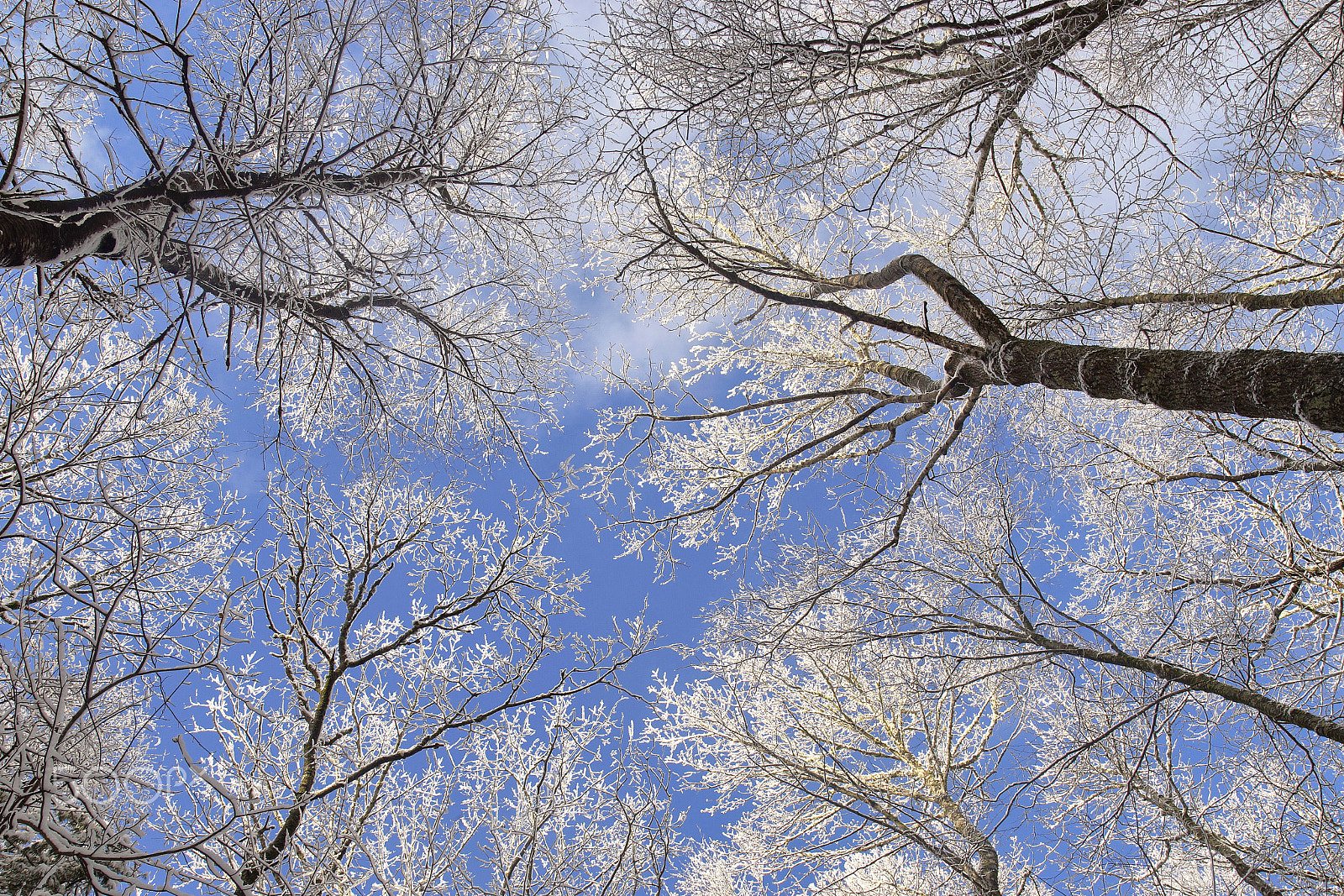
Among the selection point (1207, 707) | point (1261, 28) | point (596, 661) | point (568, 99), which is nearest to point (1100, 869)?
point (1207, 707)

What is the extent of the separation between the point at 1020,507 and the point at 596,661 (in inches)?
148

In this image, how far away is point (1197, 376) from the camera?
3.01 metres

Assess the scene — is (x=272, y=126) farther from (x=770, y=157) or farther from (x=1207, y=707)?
(x=1207, y=707)

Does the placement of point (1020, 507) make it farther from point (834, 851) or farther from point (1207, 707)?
point (834, 851)

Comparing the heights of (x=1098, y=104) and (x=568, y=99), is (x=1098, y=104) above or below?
above

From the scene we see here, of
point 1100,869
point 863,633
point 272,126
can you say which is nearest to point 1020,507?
point 863,633

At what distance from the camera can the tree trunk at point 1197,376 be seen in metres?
2.67

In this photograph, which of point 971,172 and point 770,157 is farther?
point 971,172

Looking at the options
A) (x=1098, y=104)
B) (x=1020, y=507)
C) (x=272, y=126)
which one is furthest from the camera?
(x=1020, y=507)

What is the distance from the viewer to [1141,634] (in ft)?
18.5

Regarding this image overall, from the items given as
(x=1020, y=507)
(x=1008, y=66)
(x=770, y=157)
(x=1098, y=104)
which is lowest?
(x=1020, y=507)

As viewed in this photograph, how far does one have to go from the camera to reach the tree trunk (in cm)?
267

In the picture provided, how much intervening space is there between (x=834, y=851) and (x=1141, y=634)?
3396mm

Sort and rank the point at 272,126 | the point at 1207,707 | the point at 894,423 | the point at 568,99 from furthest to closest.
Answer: the point at 894,423 → the point at 1207,707 → the point at 568,99 → the point at 272,126
